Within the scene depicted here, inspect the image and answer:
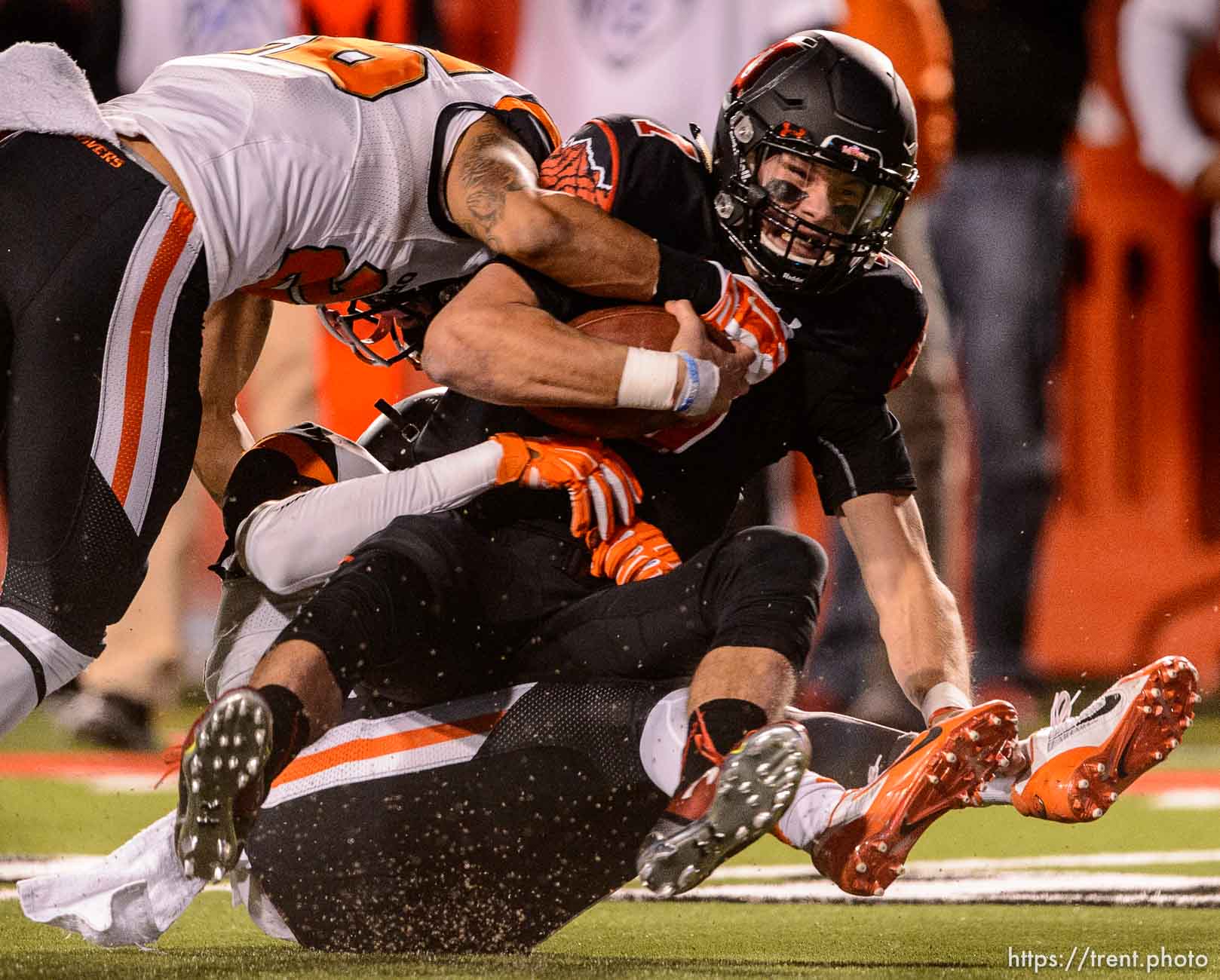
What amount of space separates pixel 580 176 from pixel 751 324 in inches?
15.0

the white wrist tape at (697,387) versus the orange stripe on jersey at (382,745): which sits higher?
the white wrist tape at (697,387)

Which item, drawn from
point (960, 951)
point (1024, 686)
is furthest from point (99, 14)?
point (960, 951)

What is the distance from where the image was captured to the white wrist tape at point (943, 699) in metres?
3.18

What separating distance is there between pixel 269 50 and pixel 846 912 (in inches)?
74.9

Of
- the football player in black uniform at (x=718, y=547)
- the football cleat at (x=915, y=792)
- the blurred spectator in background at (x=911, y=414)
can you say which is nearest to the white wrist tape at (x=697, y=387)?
the football player in black uniform at (x=718, y=547)

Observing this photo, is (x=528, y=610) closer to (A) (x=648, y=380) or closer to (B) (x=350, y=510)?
(B) (x=350, y=510)

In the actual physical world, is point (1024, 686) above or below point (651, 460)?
below

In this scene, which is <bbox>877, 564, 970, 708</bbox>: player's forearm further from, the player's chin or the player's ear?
the player's ear

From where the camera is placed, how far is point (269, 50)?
3332 mm

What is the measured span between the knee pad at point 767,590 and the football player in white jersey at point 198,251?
252 millimetres

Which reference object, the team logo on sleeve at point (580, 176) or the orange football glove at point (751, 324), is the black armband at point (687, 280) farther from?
the team logo on sleeve at point (580, 176)

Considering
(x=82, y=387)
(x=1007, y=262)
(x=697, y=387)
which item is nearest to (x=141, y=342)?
(x=82, y=387)

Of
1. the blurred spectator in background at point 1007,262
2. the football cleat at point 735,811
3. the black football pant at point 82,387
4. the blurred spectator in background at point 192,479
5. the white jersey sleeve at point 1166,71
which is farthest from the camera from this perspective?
the white jersey sleeve at point 1166,71

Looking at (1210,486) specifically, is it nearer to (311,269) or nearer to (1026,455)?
(1026,455)
